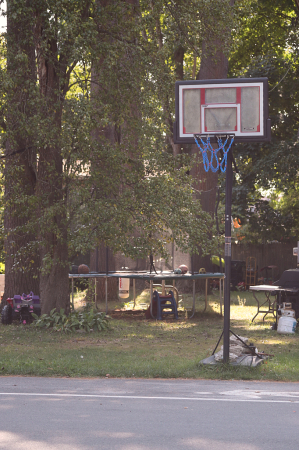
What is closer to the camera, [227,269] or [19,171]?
[227,269]

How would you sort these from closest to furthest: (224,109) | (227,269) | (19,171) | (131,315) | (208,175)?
1. (227,269)
2. (224,109)
3. (19,171)
4. (131,315)
5. (208,175)

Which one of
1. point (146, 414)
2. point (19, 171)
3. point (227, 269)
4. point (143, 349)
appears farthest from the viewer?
point (19, 171)

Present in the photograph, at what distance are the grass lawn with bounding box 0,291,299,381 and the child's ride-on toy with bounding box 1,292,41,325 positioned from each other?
0.29 meters

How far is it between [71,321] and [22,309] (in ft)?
5.60

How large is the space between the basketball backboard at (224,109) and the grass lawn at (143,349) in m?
3.65

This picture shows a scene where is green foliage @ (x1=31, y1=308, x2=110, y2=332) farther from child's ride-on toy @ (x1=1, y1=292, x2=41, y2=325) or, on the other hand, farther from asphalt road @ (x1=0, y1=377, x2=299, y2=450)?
asphalt road @ (x1=0, y1=377, x2=299, y2=450)

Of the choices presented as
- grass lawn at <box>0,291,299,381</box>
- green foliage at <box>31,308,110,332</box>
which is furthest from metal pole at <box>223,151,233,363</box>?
green foliage at <box>31,308,110,332</box>

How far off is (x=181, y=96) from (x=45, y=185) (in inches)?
200

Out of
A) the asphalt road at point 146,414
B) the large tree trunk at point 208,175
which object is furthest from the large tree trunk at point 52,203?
the large tree trunk at point 208,175

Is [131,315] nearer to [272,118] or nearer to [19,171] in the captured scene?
[19,171]

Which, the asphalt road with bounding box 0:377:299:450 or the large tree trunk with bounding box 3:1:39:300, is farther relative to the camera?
the large tree trunk with bounding box 3:1:39:300

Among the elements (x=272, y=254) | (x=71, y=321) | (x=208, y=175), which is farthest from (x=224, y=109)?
(x=272, y=254)

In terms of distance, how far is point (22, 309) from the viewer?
14859mm

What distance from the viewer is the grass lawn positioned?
30.6ft
